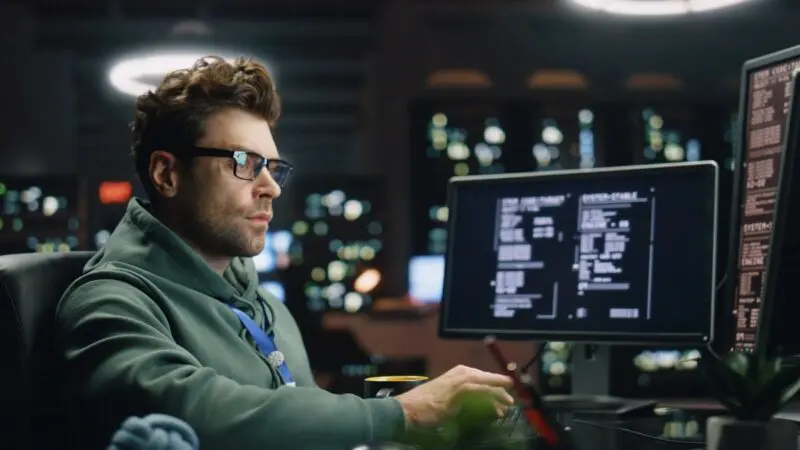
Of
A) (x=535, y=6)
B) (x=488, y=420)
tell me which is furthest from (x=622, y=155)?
(x=488, y=420)

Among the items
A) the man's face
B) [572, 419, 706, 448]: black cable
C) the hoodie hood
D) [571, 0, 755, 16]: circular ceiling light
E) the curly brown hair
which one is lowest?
[572, 419, 706, 448]: black cable

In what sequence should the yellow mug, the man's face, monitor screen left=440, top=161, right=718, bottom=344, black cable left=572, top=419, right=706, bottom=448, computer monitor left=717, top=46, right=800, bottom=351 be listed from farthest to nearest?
monitor screen left=440, top=161, right=718, bottom=344 → computer monitor left=717, top=46, right=800, bottom=351 → the man's face → black cable left=572, top=419, right=706, bottom=448 → the yellow mug

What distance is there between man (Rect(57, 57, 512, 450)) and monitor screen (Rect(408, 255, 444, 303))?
6.94 m

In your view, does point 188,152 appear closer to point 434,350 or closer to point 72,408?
point 72,408

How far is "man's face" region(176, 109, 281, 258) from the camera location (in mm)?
1886

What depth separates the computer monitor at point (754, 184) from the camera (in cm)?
203

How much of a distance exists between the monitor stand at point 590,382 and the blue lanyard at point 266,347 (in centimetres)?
69

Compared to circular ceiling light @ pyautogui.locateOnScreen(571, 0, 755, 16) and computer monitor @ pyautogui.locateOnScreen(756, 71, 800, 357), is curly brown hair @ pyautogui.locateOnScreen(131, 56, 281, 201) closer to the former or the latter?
computer monitor @ pyautogui.locateOnScreen(756, 71, 800, 357)

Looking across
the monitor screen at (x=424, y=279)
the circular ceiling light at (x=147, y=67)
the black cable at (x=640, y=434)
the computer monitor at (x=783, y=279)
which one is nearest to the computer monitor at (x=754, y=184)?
the black cable at (x=640, y=434)

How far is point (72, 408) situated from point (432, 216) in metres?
8.20

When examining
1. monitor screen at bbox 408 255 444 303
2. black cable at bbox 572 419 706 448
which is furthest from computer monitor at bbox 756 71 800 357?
monitor screen at bbox 408 255 444 303

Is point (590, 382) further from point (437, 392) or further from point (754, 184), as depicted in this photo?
point (437, 392)

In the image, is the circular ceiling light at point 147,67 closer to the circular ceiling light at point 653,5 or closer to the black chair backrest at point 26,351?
the circular ceiling light at point 653,5

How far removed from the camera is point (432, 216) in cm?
976
